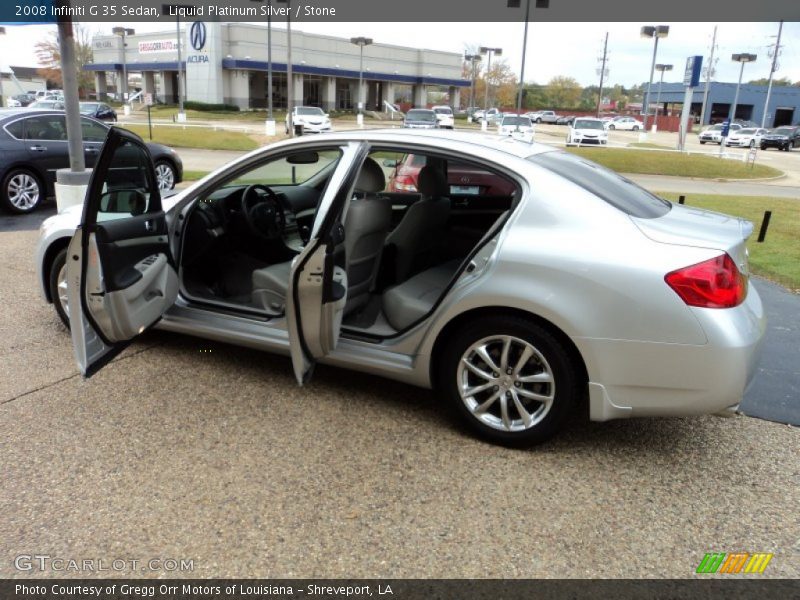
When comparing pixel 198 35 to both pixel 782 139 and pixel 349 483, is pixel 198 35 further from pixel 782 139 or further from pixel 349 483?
pixel 349 483

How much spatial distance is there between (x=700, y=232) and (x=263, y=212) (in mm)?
2919

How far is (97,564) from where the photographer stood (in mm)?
2467

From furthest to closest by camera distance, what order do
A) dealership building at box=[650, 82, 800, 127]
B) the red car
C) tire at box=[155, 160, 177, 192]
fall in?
1. dealership building at box=[650, 82, 800, 127]
2. tire at box=[155, 160, 177, 192]
3. the red car

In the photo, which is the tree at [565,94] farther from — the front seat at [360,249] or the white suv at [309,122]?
the front seat at [360,249]

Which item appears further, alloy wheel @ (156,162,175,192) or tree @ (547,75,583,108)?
tree @ (547,75,583,108)

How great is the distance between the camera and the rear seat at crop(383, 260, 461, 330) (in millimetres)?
3861

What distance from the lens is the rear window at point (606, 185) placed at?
3352 mm

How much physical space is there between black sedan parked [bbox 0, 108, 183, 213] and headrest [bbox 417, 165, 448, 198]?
24.9 feet

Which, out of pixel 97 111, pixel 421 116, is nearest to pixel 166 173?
pixel 421 116

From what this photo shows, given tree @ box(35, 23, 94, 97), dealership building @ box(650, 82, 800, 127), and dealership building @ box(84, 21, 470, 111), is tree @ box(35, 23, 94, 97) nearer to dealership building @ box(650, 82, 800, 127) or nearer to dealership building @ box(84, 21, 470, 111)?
dealership building @ box(84, 21, 470, 111)

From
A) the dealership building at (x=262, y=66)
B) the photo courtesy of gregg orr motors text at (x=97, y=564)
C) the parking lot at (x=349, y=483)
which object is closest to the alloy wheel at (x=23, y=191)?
the parking lot at (x=349, y=483)

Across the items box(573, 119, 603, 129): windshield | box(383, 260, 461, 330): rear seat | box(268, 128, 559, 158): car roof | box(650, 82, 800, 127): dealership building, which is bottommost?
box(383, 260, 461, 330): rear seat

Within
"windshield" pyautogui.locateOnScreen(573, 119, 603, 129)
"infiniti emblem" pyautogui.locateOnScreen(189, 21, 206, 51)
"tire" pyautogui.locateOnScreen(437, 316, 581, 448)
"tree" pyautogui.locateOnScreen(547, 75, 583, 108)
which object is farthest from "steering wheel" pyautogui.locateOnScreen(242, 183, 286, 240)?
"tree" pyautogui.locateOnScreen(547, 75, 583, 108)

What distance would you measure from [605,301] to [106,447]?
8.65 feet
